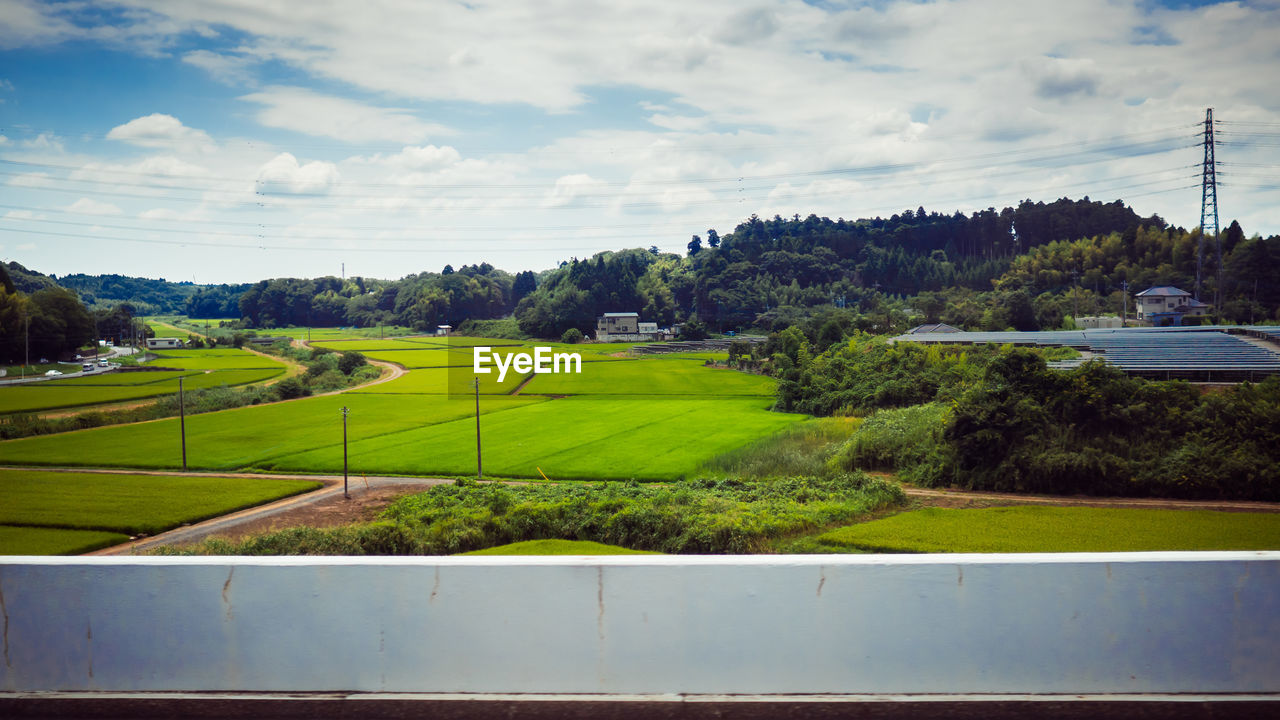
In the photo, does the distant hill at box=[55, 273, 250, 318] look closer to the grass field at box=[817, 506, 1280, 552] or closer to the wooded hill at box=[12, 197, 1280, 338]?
the wooded hill at box=[12, 197, 1280, 338]

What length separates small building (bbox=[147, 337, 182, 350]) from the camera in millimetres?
23566

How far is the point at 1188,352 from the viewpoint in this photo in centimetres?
2467

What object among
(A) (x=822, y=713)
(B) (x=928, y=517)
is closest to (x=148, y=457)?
(B) (x=928, y=517)

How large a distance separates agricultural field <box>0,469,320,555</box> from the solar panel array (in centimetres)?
2580

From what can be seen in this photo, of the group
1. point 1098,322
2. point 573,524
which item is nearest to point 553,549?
point 573,524

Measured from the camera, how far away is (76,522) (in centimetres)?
1527

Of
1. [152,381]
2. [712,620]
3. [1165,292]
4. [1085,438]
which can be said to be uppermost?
[1165,292]

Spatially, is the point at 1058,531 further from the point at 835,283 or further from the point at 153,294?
the point at 835,283

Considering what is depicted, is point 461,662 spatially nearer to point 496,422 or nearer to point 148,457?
point 148,457

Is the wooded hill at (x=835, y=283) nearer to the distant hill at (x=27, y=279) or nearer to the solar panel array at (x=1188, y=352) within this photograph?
the distant hill at (x=27, y=279)

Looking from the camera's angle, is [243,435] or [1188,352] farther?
[1188,352]

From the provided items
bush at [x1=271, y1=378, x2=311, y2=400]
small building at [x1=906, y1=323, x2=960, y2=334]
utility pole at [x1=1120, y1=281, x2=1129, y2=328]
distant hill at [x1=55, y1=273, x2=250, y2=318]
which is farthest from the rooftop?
distant hill at [x1=55, y1=273, x2=250, y2=318]

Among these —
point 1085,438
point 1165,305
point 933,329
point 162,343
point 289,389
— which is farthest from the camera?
point 933,329

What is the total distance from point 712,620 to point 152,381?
23.7 metres
